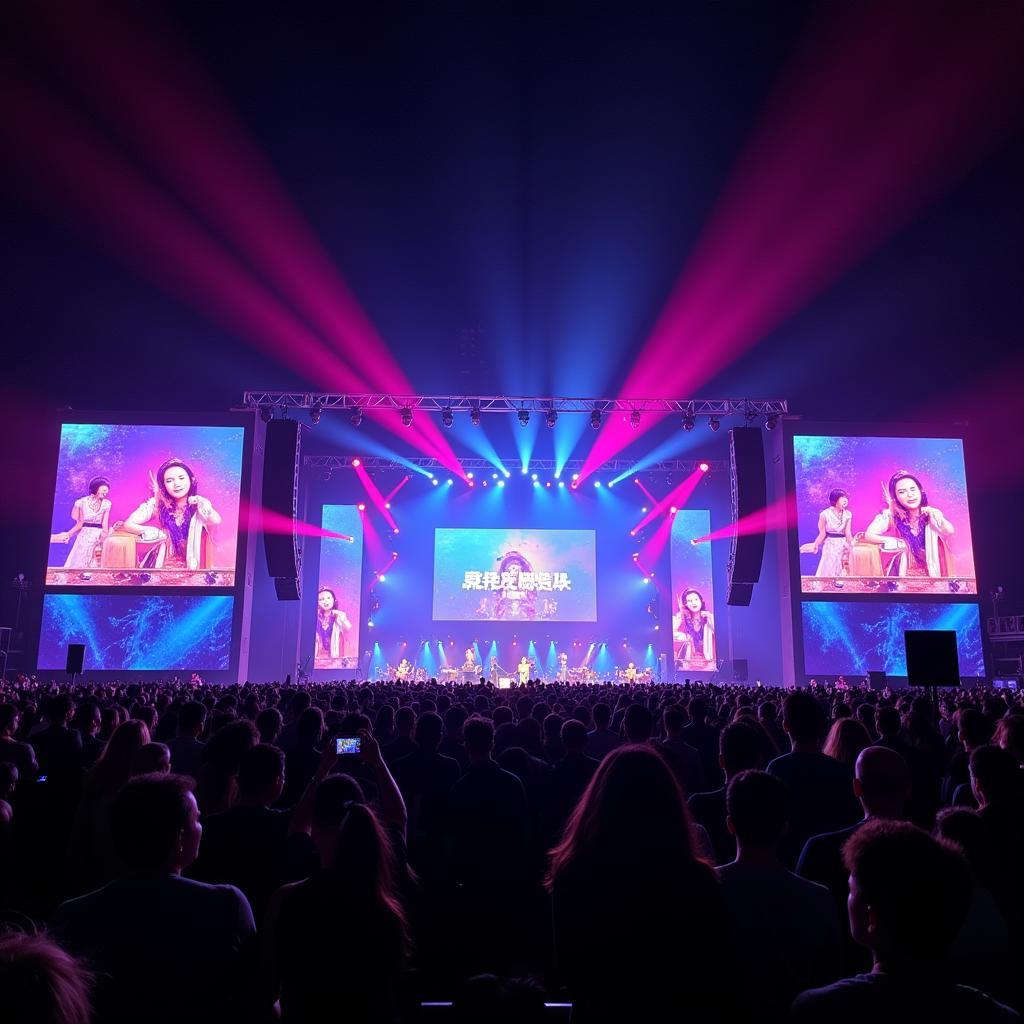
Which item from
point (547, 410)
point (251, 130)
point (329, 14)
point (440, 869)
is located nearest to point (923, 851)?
point (440, 869)

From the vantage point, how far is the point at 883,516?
23984mm

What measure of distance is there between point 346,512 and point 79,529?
11.1 m

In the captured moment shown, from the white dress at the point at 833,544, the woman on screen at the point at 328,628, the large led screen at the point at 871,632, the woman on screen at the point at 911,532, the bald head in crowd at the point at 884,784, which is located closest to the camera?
the bald head in crowd at the point at 884,784

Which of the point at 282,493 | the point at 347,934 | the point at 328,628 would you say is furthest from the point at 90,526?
the point at 347,934

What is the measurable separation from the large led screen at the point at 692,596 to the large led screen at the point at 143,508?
18108 millimetres

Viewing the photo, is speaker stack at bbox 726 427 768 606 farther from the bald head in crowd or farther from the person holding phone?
the person holding phone

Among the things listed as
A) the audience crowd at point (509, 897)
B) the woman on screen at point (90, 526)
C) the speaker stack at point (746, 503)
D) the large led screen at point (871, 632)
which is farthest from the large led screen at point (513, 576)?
the audience crowd at point (509, 897)

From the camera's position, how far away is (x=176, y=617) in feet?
75.3

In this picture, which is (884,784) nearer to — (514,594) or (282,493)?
(282,493)

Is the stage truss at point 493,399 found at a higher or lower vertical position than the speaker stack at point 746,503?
higher

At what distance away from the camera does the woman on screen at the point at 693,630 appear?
31.4 m

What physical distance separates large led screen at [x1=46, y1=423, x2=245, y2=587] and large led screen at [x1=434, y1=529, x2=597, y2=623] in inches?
474

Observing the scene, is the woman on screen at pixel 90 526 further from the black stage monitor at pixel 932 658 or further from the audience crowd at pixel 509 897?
the black stage monitor at pixel 932 658

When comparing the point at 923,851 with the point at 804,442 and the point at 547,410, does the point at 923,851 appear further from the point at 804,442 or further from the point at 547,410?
the point at 804,442
